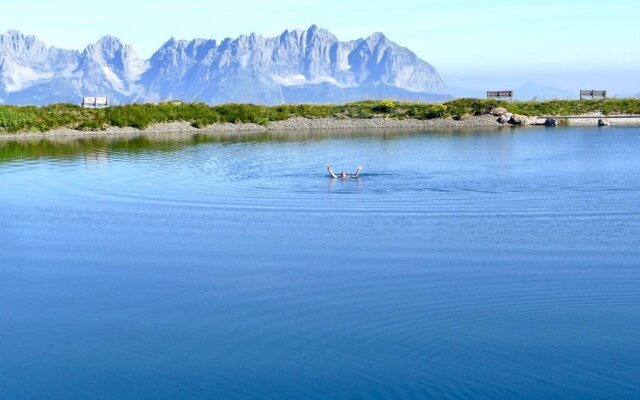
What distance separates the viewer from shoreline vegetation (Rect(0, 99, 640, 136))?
2872 inches

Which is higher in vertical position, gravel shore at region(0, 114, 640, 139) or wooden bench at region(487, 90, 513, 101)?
wooden bench at region(487, 90, 513, 101)

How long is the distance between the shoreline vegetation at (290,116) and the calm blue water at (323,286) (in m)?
35.7

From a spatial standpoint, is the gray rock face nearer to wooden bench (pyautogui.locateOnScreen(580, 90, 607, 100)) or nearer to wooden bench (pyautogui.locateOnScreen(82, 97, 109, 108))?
wooden bench (pyautogui.locateOnScreen(580, 90, 607, 100))

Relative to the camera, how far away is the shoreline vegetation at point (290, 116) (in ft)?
239

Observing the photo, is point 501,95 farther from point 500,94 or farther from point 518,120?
point 518,120

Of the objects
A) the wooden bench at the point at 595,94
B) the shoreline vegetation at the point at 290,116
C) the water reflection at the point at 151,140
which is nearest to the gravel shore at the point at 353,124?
the shoreline vegetation at the point at 290,116

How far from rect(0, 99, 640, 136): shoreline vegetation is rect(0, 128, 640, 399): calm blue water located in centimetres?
3570

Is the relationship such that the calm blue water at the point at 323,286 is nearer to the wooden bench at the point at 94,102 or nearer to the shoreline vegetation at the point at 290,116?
the shoreline vegetation at the point at 290,116

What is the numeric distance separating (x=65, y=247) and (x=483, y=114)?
59.6m

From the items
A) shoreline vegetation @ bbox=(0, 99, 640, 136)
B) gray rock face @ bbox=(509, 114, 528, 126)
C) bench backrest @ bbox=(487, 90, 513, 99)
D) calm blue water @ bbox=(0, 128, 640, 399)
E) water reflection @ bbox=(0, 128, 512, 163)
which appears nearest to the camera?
calm blue water @ bbox=(0, 128, 640, 399)

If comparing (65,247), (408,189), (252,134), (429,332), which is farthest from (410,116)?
(429,332)

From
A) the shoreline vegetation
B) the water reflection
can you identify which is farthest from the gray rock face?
the water reflection

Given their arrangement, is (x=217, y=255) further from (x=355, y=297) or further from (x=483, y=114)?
(x=483, y=114)

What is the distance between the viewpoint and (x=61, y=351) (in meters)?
16.0
